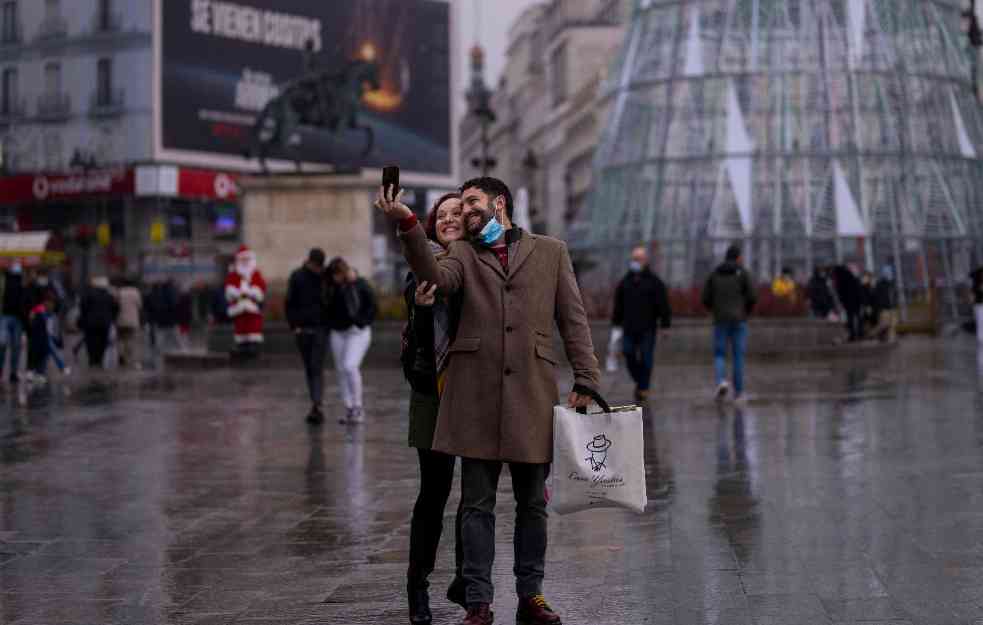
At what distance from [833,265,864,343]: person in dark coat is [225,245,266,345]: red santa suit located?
11.4 meters

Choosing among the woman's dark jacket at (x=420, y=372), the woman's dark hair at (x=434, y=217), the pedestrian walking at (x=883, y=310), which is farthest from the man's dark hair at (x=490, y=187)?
the pedestrian walking at (x=883, y=310)

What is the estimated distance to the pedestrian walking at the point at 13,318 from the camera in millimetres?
22812

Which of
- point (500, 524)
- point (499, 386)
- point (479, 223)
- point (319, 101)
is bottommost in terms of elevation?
point (500, 524)

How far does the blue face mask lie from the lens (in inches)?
254

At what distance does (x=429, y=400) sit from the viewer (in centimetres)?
665

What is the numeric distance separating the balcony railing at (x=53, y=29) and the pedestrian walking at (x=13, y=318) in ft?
152

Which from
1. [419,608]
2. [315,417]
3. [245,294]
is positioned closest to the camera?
[419,608]

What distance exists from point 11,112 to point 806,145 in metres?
35.3

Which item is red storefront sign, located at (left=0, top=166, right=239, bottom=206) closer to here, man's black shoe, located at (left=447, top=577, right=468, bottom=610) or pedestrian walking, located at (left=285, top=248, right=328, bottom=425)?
pedestrian walking, located at (left=285, top=248, right=328, bottom=425)

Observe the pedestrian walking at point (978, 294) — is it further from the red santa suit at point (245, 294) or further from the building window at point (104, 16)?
the building window at point (104, 16)

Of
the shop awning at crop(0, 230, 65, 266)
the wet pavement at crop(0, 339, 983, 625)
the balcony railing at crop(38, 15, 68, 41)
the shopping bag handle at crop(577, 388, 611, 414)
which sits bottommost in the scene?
the wet pavement at crop(0, 339, 983, 625)

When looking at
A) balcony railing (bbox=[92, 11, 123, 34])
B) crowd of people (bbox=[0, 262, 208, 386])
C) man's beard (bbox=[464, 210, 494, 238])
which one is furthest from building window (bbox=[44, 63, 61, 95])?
man's beard (bbox=[464, 210, 494, 238])

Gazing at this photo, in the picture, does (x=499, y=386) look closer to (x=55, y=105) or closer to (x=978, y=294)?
(x=978, y=294)

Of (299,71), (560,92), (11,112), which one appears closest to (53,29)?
(11,112)
